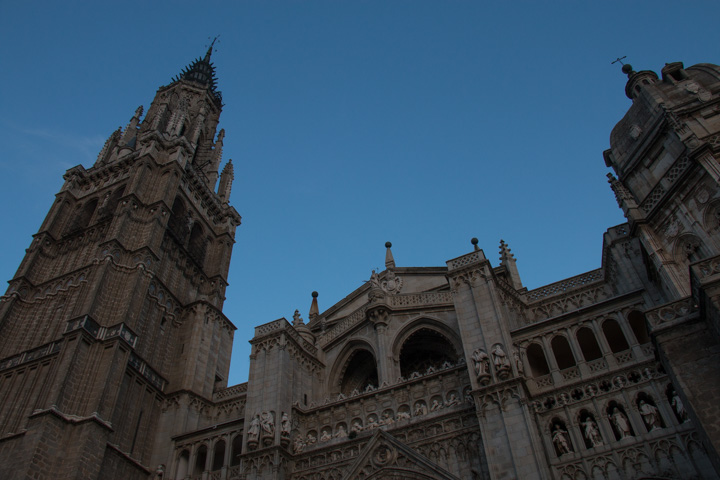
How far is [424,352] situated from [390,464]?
847 centimetres

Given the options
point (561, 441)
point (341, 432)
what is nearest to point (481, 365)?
point (561, 441)

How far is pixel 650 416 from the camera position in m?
16.1

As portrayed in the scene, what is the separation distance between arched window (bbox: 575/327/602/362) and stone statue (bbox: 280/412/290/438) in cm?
1090

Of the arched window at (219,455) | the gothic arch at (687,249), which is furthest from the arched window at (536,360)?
the arched window at (219,455)

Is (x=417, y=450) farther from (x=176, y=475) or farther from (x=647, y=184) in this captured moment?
(x=647, y=184)

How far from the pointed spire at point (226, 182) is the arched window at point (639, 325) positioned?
3065 centimetres

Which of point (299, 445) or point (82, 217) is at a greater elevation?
point (82, 217)

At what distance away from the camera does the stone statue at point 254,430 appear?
69.0 ft

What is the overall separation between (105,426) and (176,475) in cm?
408

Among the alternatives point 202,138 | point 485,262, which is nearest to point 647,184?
point 485,262

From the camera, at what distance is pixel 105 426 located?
22.2m

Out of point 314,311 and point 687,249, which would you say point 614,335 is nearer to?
point 687,249

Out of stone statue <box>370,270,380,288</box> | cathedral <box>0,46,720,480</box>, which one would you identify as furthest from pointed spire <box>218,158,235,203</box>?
stone statue <box>370,270,380,288</box>

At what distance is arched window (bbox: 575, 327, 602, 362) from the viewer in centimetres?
1990
